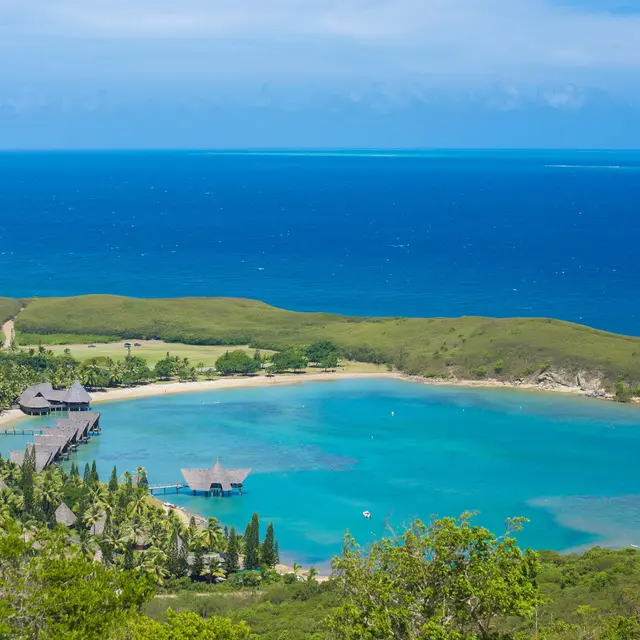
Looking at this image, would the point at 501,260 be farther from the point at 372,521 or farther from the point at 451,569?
the point at 451,569

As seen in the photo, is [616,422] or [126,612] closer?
[126,612]

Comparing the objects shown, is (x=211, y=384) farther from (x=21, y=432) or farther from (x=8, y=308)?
(x=8, y=308)

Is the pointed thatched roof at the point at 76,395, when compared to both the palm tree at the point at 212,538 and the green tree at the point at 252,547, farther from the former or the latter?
the green tree at the point at 252,547

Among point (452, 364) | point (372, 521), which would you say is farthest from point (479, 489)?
point (452, 364)

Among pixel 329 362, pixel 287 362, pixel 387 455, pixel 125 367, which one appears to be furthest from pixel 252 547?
pixel 329 362

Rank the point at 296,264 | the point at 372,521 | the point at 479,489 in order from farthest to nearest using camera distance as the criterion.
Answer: the point at 296,264, the point at 479,489, the point at 372,521

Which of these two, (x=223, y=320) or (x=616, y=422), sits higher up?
(x=223, y=320)

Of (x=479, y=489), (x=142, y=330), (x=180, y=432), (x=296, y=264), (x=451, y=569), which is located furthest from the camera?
(x=296, y=264)
